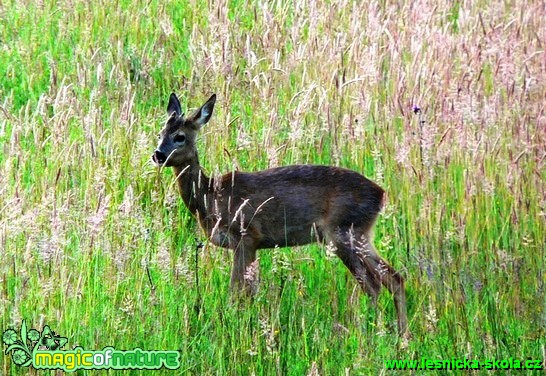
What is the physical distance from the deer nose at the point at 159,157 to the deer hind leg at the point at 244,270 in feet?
2.16

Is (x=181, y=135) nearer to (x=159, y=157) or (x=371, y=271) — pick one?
(x=159, y=157)

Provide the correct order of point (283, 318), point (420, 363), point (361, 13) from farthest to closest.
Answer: point (361, 13) → point (283, 318) → point (420, 363)

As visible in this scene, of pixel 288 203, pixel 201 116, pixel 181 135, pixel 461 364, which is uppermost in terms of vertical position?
pixel 201 116

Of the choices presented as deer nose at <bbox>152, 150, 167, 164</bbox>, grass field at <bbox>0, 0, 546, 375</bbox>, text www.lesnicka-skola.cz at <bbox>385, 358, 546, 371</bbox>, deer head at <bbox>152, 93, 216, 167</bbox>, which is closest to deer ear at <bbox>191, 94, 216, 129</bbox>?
deer head at <bbox>152, 93, 216, 167</bbox>

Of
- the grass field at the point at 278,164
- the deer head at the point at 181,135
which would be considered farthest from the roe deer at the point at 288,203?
the grass field at the point at 278,164

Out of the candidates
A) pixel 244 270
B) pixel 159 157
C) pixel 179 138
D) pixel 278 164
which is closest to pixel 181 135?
pixel 179 138

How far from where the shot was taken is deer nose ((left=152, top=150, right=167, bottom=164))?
264 inches

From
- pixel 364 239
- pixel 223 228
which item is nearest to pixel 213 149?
pixel 223 228

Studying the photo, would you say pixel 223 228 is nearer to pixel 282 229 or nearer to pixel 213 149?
pixel 282 229

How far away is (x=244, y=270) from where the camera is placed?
6.35 metres

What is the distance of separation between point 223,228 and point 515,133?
205 centimetres

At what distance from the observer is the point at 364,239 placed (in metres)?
6.76

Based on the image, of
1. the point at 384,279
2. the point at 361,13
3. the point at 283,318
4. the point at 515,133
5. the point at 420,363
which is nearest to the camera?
the point at 420,363

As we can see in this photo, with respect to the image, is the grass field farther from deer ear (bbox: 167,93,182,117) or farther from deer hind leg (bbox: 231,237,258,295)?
deer ear (bbox: 167,93,182,117)
